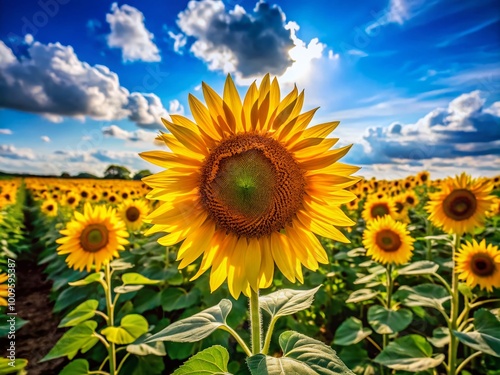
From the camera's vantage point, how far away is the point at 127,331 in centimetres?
292

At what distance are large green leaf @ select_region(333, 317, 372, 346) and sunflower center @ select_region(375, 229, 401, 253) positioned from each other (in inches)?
50.8

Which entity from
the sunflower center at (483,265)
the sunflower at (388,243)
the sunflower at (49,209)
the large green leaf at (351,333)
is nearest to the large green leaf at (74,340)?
the large green leaf at (351,333)

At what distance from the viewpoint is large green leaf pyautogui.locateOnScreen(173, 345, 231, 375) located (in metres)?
1.43

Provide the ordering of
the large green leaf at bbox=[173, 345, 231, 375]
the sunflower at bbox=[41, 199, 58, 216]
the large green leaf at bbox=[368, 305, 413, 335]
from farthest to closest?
1. the sunflower at bbox=[41, 199, 58, 216]
2. the large green leaf at bbox=[368, 305, 413, 335]
3. the large green leaf at bbox=[173, 345, 231, 375]

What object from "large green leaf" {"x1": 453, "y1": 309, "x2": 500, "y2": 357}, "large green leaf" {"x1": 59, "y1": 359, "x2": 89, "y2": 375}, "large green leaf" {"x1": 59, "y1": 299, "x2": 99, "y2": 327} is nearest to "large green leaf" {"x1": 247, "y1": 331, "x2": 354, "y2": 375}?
"large green leaf" {"x1": 453, "y1": 309, "x2": 500, "y2": 357}

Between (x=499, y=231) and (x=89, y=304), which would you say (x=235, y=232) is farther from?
(x=499, y=231)

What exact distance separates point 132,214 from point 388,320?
15.3 ft

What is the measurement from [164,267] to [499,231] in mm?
5503

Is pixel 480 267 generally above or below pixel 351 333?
above

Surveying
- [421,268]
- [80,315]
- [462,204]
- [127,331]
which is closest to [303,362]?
[127,331]

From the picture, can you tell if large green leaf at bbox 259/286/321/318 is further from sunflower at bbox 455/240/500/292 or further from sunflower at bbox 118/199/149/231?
sunflower at bbox 118/199/149/231

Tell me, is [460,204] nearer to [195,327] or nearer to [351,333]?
[351,333]

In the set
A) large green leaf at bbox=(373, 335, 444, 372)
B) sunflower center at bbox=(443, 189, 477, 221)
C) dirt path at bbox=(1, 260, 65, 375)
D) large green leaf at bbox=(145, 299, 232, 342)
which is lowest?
dirt path at bbox=(1, 260, 65, 375)

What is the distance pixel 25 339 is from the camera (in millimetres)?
5094
